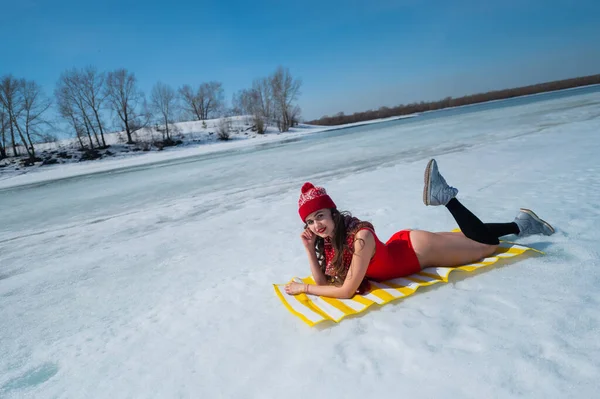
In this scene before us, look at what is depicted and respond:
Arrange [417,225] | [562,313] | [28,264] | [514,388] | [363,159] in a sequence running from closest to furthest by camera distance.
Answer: [514,388], [562,313], [417,225], [28,264], [363,159]

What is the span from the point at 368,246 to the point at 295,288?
68 cm

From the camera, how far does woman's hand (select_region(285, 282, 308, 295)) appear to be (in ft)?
8.63

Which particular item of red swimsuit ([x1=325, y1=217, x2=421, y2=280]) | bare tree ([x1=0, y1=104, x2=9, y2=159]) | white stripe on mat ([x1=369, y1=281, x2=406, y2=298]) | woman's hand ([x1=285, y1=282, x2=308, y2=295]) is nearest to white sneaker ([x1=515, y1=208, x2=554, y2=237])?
red swimsuit ([x1=325, y1=217, x2=421, y2=280])

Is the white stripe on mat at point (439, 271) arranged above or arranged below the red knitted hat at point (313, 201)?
below

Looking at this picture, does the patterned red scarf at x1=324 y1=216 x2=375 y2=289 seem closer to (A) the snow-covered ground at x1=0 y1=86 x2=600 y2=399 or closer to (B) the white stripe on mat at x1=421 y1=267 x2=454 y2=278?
(A) the snow-covered ground at x1=0 y1=86 x2=600 y2=399

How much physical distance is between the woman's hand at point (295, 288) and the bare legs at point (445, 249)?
2.83 ft

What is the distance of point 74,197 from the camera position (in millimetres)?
9953

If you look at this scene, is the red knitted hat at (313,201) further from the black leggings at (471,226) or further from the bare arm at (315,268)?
the black leggings at (471,226)

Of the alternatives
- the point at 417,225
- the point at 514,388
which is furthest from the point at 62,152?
the point at 514,388

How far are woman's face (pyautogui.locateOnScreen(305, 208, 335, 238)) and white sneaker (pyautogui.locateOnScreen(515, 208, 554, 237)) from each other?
1.77m

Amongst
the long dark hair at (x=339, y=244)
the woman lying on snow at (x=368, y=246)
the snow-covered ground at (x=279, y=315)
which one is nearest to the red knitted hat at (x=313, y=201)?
the woman lying on snow at (x=368, y=246)

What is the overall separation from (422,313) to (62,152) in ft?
112

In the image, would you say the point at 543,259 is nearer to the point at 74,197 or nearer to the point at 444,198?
the point at 444,198

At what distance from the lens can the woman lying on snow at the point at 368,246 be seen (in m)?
2.36
